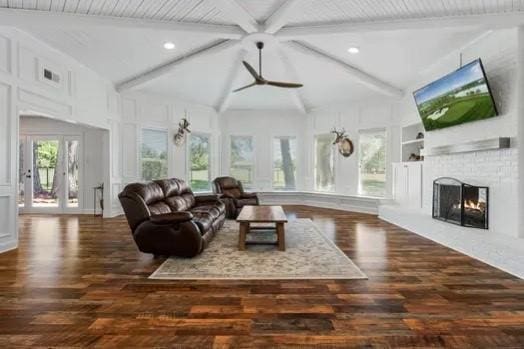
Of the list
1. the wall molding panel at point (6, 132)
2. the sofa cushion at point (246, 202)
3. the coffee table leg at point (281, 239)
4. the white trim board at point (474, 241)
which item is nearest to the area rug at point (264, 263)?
the coffee table leg at point (281, 239)

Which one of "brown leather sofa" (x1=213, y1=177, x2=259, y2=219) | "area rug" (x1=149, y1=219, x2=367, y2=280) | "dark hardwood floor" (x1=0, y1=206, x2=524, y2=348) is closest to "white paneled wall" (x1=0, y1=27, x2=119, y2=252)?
"dark hardwood floor" (x1=0, y1=206, x2=524, y2=348)

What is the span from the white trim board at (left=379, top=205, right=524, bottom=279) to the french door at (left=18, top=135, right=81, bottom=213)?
7.68 metres

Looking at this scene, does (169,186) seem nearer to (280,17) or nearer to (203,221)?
(203,221)

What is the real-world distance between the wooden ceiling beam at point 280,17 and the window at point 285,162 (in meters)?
5.52

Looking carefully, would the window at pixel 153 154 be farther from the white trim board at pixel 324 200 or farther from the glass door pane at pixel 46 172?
the white trim board at pixel 324 200

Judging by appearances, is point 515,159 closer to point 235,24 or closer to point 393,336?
point 393,336

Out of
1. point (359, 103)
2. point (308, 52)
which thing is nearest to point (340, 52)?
point (308, 52)

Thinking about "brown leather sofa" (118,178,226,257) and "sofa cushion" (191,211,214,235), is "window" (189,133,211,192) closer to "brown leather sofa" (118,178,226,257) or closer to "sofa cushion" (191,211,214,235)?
"sofa cushion" (191,211,214,235)

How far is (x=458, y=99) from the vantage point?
494 centimetres

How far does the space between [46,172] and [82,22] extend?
18.0 ft

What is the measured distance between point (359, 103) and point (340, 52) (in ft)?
10.2

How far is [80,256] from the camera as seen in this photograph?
4262 millimetres

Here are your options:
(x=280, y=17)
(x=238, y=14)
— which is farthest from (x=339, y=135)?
(x=238, y=14)

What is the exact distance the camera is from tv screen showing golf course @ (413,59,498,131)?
14.5ft
